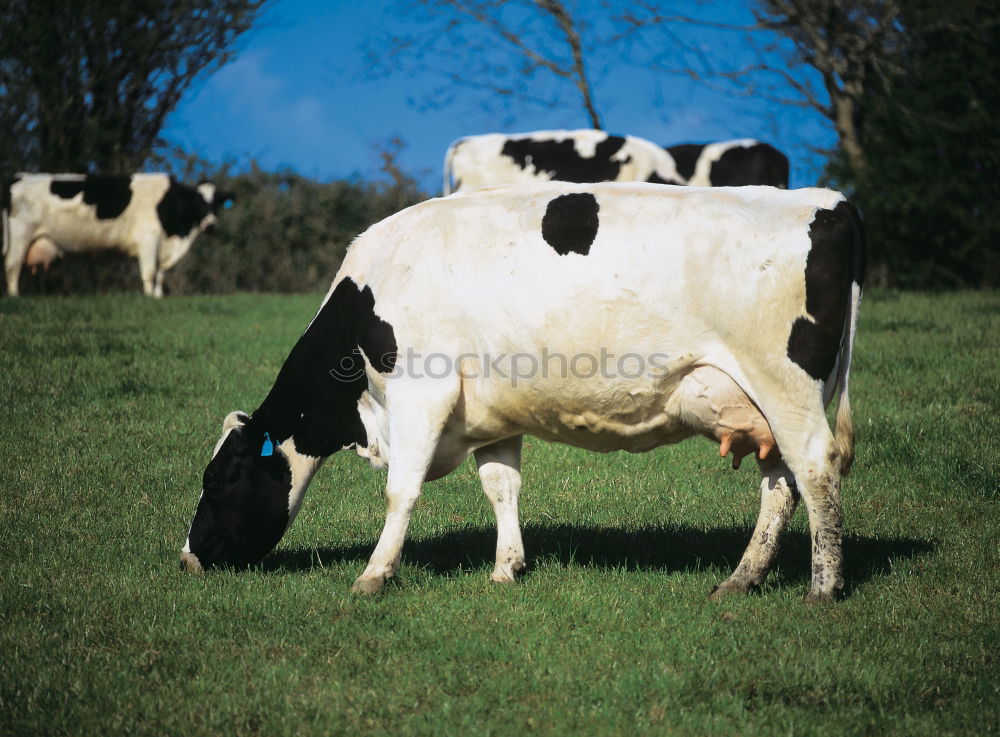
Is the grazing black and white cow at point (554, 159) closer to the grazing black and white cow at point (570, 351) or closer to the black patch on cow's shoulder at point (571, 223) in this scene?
the grazing black and white cow at point (570, 351)

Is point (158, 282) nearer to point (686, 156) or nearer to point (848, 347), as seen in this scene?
point (686, 156)

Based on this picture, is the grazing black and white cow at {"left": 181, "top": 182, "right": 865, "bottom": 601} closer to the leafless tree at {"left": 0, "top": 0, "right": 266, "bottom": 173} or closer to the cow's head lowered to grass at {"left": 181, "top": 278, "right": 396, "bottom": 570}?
the cow's head lowered to grass at {"left": 181, "top": 278, "right": 396, "bottom": 570}

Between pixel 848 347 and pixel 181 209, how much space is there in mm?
15455

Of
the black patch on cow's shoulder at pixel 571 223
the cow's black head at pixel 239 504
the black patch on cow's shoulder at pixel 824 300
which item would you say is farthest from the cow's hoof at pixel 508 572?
the black patch on cow's shoulder at pixel 824 300

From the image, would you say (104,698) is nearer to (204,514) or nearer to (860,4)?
(204,514)

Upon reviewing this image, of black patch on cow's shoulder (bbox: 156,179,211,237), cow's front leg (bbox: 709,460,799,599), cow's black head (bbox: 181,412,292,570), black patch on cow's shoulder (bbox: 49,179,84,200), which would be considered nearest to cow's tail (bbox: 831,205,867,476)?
cow's front leg (bbox: 709,460,799,599)

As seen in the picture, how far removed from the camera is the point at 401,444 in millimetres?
5898

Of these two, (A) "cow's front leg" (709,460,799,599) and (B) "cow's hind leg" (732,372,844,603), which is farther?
(A) "cow's front leg" (709,460,799,599)

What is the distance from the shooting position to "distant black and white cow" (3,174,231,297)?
18125mm

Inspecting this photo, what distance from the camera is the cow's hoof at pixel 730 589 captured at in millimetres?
5770

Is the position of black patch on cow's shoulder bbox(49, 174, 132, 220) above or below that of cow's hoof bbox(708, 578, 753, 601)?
above

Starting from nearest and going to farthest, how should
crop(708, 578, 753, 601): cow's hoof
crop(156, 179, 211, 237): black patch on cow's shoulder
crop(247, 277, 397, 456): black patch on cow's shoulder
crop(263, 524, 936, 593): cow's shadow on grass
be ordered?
1. crop(708, 578, 753, 601): cow's hoof
2. crop(247, 277, 397, 456): black patch on cow's shoulder
3. crop(263, 524, 936, 593): cow's shadow on grass
4. crop(156, 179, 211, 237): black patch on cow's shoulder

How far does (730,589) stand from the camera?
5832mm

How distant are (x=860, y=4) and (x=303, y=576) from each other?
21.9 m
